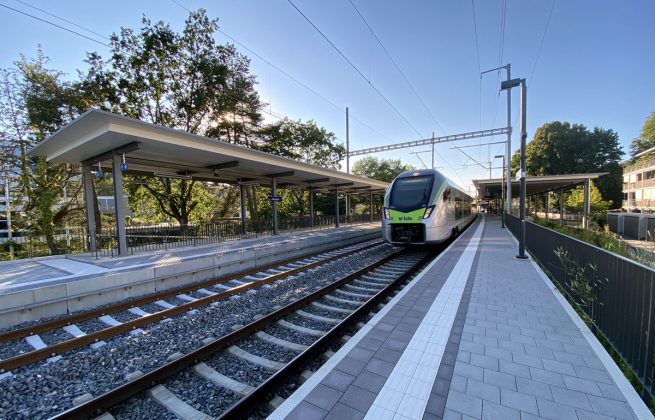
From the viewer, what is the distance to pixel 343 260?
9.57 metres

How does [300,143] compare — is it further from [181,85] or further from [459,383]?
[459,383]

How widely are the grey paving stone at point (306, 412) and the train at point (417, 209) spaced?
8020 mm

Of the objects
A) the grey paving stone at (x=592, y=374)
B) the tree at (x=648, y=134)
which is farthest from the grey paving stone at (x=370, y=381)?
the tree at (x=648, y=134)

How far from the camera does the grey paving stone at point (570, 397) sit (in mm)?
2268

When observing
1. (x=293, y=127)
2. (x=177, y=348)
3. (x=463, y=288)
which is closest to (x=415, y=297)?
(x=463, y=288)

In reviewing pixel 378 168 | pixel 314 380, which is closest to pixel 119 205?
pixel 314 380

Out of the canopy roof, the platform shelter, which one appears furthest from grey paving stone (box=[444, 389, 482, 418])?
the canopy roof

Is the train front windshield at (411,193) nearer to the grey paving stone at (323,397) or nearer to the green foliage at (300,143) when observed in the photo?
the grey paving stone at (323,397)

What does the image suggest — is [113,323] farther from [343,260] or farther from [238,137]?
[238,137]

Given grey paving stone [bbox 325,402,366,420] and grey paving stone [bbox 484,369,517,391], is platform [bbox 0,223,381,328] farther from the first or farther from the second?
grey paving stone [bbox 484,369,517,391]

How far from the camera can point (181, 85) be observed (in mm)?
18766

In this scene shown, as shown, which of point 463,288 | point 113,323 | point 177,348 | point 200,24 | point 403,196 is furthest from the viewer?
point 200,24

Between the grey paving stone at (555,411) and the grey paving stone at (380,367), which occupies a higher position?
the grey paving stone at (555,411)

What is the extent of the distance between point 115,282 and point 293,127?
78.3ft
